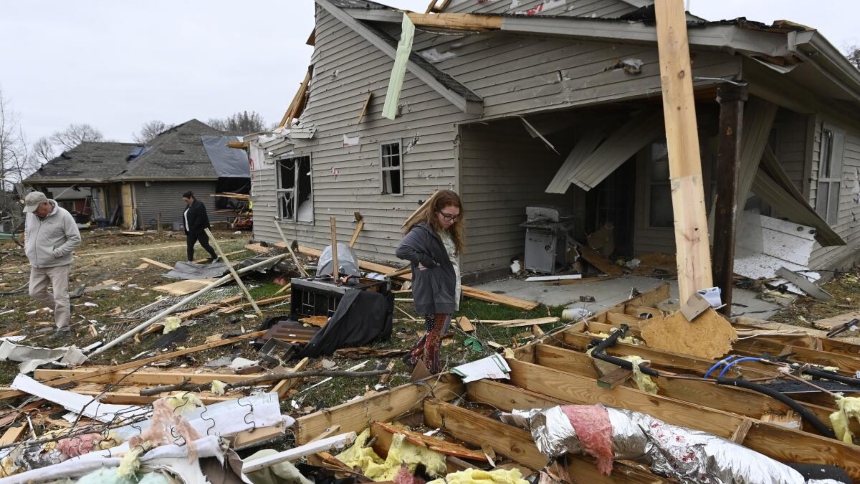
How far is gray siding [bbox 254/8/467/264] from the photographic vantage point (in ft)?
30.2

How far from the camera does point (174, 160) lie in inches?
1086

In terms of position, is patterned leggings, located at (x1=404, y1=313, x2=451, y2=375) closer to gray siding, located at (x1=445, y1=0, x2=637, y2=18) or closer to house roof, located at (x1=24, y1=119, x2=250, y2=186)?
gray siding, located at (x1=445, y1=0, x2=637, y2=18)

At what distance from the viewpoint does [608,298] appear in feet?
24.8

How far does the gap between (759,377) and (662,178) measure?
678cm

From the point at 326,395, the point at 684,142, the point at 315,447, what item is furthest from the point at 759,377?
the point at 326,395

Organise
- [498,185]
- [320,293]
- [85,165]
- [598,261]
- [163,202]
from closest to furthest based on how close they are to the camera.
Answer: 1. [320,293]
2. [498,185]
3. [598,261]
4. [163,202]
5. [85,165]

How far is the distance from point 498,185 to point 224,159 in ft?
76.9

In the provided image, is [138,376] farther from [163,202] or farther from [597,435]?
[163,202]

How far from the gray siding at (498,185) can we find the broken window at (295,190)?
17.8ft

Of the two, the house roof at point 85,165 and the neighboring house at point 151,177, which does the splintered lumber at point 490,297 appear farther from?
the house roof at point 85,165

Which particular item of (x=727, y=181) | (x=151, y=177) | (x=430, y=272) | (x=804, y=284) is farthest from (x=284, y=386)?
(x=151, y=177)

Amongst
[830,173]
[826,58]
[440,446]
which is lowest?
[440,446]

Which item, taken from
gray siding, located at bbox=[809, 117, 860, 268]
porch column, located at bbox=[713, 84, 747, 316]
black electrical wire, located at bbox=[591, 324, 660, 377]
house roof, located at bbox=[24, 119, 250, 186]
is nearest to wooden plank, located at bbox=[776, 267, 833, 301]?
gray siding, located at bbox=[809, 117, 860, 268]

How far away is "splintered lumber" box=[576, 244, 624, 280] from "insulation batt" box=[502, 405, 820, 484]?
23.2 feet
